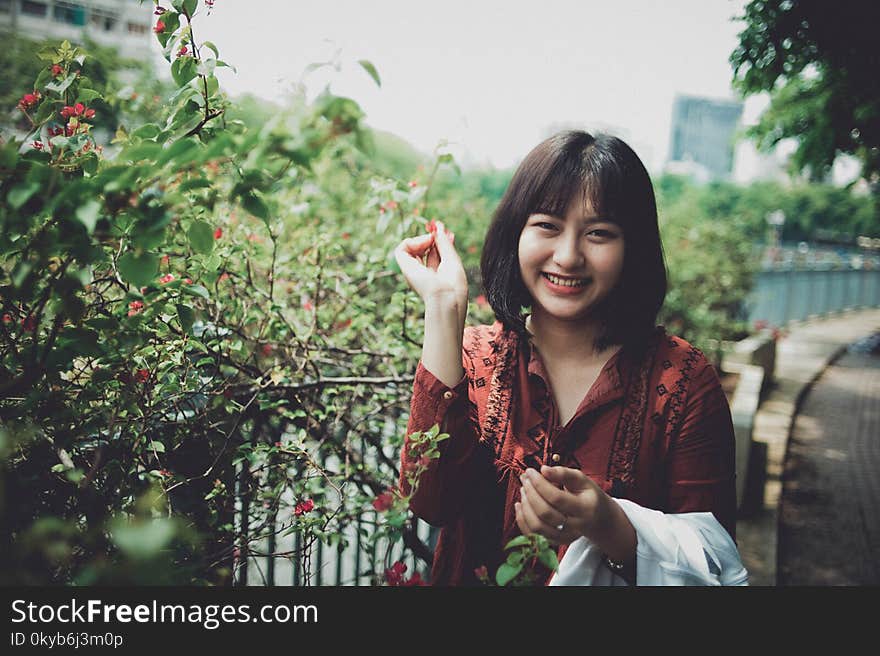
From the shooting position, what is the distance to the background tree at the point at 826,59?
2959 mm

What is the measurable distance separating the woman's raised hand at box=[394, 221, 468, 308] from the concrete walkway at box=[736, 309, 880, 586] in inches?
122

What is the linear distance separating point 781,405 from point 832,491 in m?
2.41

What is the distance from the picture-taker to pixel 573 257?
4.73ft

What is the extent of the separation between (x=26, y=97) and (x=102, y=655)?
4.16 ft

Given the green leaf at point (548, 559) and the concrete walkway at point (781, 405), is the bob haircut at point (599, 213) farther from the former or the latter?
the concrete walkway at point (781, 405)

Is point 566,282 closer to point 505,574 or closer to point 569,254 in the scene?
point 569,254

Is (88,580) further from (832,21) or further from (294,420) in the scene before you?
(832,21)

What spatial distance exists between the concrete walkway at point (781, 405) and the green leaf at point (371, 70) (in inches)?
144

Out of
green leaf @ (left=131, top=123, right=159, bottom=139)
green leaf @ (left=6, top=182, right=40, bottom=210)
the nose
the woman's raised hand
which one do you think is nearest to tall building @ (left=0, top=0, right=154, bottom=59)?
green leaf @ (left=131, top=123, right=159, bottom=139)

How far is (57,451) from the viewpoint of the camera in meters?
1.26

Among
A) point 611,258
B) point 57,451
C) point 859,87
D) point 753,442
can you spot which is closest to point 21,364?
point 57,451

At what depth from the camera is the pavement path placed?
13.8 feet

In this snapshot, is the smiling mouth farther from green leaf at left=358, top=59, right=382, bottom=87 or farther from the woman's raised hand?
green leaf at left=358, top=59, right=382, bottom=87

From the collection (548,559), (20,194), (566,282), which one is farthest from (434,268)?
(20,194)
